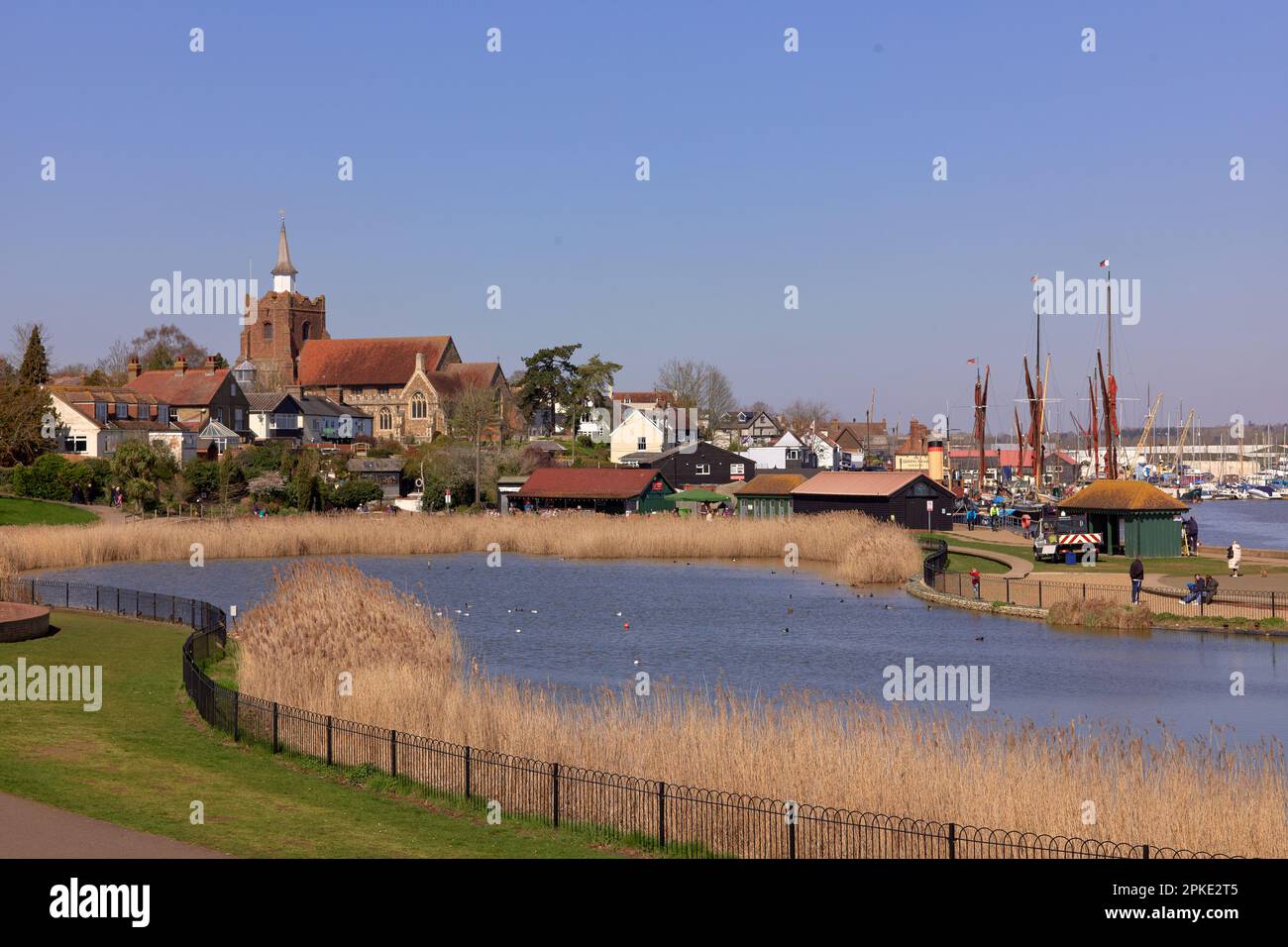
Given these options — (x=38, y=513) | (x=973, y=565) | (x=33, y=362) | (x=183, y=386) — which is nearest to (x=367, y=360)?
(x=183, y=386)

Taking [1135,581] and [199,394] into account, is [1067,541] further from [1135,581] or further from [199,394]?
[199,394]

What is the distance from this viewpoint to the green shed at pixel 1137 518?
6272 cm

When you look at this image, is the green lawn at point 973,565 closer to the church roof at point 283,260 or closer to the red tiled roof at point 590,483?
the red tiled roof at point 590,483

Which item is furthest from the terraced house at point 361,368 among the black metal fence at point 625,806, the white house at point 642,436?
the black metal fence at point 625,806

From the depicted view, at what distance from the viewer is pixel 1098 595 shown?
49.3 m

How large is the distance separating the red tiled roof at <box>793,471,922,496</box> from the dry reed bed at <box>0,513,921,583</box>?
19.6ft

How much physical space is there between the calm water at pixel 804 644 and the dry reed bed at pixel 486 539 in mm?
2451

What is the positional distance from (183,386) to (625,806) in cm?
11406

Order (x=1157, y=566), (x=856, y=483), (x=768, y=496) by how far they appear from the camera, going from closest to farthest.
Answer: (x=1157, y=566) → (x=856, y=483) → (x=768, y=496)

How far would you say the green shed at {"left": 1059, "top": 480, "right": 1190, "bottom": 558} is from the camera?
62.7 metres

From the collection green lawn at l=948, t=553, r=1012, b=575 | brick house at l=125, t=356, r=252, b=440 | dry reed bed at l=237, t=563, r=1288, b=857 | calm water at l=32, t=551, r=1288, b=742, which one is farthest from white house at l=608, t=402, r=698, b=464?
dry reed bed at l=237, t=563, r=1288, b=857
